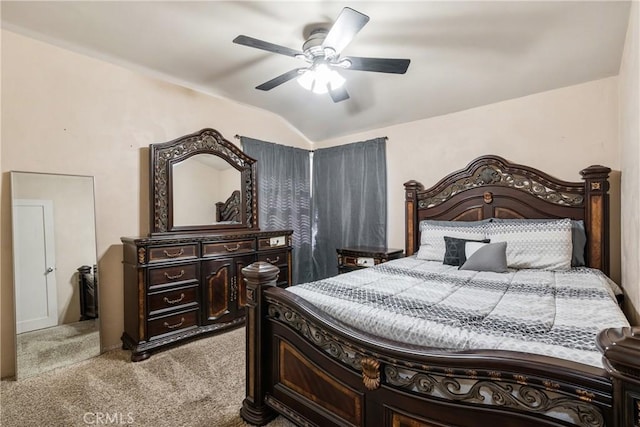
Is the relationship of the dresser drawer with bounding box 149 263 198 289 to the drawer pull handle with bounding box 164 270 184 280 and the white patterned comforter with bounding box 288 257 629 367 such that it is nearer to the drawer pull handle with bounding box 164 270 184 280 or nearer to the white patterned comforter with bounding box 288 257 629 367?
the drawer pull handle with bounding box 164 270 184 280

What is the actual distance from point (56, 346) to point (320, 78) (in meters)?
2.97

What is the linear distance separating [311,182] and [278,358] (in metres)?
3.17

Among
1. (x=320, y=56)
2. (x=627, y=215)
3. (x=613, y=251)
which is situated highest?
(x=320, y=56)

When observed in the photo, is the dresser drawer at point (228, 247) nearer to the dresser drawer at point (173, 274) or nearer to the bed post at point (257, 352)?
the dresser drawer at point (173, 274)

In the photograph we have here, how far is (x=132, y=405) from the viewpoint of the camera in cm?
191

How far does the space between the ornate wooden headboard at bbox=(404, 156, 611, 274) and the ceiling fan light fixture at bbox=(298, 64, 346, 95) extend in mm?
1694

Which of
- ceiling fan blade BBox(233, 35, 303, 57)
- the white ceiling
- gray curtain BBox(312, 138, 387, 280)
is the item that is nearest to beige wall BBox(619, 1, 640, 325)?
the white ceiling

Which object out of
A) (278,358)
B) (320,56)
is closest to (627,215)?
(320,56)

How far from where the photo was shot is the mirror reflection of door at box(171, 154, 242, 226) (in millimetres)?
3117

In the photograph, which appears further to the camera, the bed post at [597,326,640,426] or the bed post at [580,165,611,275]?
the bed post at [580,165,611,275]

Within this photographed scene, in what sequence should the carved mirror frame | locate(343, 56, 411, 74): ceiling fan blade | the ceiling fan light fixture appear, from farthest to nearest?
the carved mirror frame < the ceiling fan light fixture < locate(343, 56, 411, 74): ceiling fan blade

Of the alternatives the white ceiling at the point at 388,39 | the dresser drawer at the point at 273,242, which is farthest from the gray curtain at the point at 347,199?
the white ceiling at the point at 388,39

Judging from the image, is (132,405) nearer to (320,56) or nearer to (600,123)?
(320,56)

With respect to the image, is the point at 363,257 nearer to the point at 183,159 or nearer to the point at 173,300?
the point at 173,300
